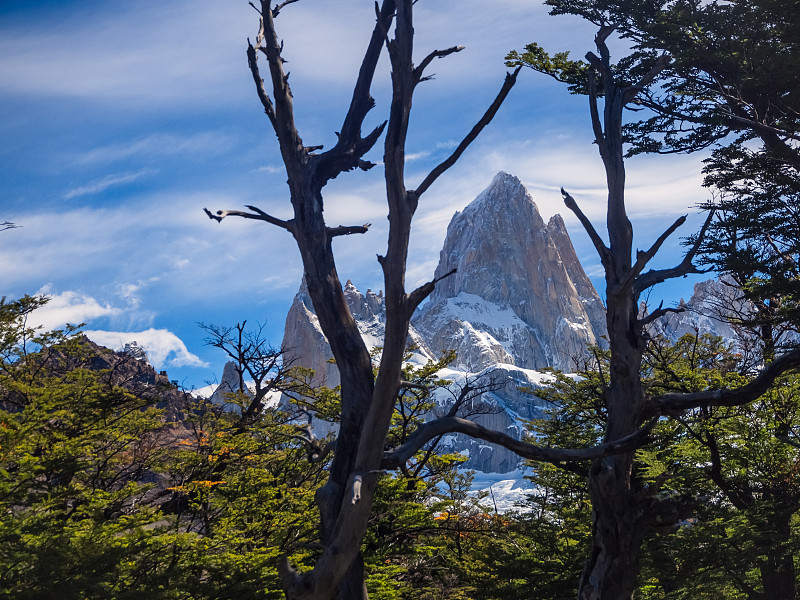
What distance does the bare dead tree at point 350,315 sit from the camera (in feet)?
14.1

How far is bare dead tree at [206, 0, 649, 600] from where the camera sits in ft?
14.1

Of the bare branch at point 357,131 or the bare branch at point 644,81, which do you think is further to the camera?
the bare branch at point 644,81

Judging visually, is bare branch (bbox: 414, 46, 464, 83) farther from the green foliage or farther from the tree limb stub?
the green foliage

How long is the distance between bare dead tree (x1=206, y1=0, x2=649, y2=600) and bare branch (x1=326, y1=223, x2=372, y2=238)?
0.5 inches

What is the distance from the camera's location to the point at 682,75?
11938 millimetres

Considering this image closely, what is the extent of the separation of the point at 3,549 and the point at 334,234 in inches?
163

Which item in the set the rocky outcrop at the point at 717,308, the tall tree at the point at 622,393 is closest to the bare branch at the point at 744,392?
the tall tree at the point at 622,393

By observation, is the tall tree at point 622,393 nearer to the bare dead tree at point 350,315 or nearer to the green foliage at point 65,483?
the bare dead tree at point 350,315

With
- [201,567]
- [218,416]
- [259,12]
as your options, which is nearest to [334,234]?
[259,12]

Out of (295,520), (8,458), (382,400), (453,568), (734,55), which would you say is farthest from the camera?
(453,568)

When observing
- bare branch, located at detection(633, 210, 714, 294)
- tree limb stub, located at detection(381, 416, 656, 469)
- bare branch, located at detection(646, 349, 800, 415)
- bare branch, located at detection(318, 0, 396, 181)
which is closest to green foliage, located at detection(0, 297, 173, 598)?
tree limb stub, located at detection(381, 416, 656, 469)

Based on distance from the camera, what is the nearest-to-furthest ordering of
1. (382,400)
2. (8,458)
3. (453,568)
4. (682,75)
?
1. (382,400)
2. (8,458)
3. (682,75)
4. (453,568)

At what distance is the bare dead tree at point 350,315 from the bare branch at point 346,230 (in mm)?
12

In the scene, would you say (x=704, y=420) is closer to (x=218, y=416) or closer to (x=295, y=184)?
(x=295, y=184)
